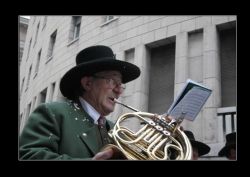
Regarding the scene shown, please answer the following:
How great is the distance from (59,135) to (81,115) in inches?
12.4

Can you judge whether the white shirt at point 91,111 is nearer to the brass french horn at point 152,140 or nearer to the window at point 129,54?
the brass french horn at point 152,140

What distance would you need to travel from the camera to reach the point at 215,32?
5891 mm

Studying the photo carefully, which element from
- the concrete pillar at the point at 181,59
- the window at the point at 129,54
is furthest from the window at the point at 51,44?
the concrete pillar at the point at 181,59

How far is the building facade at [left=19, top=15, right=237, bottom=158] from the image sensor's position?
471 cm

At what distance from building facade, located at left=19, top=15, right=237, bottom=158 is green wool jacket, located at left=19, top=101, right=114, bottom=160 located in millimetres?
1644

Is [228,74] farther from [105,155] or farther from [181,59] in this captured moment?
[105,155]

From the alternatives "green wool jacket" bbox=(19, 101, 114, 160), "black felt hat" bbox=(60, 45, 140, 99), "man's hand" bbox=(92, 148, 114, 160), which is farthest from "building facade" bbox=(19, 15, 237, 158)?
"man's hand" bbox=(92, 148, 114, 160)

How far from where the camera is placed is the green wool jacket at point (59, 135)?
2.11 metres

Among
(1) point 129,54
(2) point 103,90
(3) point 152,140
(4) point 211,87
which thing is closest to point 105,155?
(3) point 152,140

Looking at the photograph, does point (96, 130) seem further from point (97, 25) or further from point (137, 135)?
point (97, 25)
